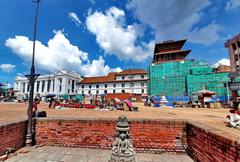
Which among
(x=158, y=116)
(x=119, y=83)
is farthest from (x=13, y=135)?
(x=119, y=83)

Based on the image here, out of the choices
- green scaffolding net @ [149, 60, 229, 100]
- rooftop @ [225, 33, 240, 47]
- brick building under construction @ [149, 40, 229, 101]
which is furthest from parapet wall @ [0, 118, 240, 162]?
rooftop @ [225, 33, 240, 47]

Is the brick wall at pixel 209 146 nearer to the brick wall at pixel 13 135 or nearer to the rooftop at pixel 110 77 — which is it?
the brick wall at pixel 13 135

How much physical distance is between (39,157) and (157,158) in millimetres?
3430

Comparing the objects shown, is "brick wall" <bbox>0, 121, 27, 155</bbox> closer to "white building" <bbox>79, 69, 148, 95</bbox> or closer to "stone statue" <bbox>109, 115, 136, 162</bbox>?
"stone statue" <bbox>109, 115, 136, 162</bbox>

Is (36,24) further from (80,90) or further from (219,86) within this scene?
(80,90)

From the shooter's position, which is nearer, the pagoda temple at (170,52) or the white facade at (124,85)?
the pagoda temple at (170,52)

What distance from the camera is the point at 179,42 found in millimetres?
48719

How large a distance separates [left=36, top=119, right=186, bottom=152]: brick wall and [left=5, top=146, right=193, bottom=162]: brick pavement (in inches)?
10.2

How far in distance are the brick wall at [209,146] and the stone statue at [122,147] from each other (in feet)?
5.90

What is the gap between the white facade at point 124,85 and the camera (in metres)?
55.2

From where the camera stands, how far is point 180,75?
43562 millimetres

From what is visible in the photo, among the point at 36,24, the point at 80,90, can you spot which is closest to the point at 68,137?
the point at 36,24

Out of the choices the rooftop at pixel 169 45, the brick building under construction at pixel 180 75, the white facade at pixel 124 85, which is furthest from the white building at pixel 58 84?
the rooftop at pixel 169 45

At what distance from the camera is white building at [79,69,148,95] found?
55.4 meters
